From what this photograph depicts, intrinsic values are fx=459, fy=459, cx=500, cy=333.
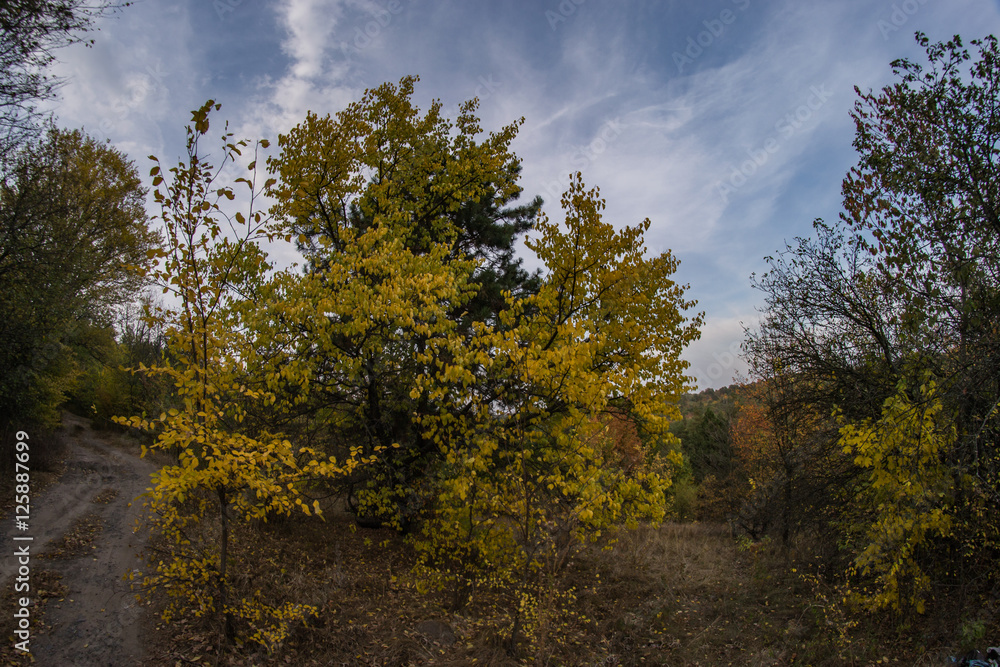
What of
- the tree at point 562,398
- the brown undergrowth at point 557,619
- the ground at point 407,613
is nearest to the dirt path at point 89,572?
the ground at point 407,613

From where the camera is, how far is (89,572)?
21.9 ft

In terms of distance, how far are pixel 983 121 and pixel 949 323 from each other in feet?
8.67

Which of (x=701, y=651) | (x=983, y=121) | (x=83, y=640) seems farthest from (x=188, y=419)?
(x=983, y=121)

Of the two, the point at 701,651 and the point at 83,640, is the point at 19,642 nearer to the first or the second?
the point at 83,640

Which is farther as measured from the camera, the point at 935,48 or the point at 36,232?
the point at 36,232

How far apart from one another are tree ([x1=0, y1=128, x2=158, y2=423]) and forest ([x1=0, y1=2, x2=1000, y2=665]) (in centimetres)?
13

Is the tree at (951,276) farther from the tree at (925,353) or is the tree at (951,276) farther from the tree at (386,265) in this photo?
the tree at (386,265)

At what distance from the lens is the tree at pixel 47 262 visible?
878cm

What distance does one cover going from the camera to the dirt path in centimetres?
493

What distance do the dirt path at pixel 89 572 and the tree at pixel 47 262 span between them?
2652 millimetres

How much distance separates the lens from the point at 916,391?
5711mm

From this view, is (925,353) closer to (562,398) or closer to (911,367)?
(911,367)

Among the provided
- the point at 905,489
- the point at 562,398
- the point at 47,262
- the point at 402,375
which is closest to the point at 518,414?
the point at 562,398

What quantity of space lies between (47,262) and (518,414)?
10.3 m
